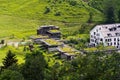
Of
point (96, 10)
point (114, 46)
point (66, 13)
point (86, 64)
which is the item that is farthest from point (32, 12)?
point (86, 64)

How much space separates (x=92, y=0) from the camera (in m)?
153

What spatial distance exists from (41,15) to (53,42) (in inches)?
1533

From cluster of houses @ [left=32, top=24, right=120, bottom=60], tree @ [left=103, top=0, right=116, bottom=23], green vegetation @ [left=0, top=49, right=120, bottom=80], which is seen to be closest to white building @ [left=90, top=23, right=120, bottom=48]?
cluster of houses @ [left=32, top=24, right=120, bottom=60]

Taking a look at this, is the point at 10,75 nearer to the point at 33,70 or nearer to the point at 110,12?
the point at 33,70

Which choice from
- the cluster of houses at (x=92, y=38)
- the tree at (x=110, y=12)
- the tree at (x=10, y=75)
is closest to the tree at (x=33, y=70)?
the tree at (x=10, y=75)

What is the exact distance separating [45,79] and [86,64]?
295 inches

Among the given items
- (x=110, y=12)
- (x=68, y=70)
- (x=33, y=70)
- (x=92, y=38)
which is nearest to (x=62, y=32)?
(x=92, y=38)

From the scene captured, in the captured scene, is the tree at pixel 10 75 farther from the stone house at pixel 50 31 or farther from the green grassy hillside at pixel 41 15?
the green grassy hillside at pixel 41 15

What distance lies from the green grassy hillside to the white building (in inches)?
619

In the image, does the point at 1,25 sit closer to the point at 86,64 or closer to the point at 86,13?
the point at 86,13

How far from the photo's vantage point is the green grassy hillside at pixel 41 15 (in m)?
133

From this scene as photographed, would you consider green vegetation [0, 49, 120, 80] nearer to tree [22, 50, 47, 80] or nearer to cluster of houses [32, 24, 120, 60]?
tree [22, 50, 47, 80]

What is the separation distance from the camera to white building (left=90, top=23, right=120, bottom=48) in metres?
108

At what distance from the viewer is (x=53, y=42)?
105 m
